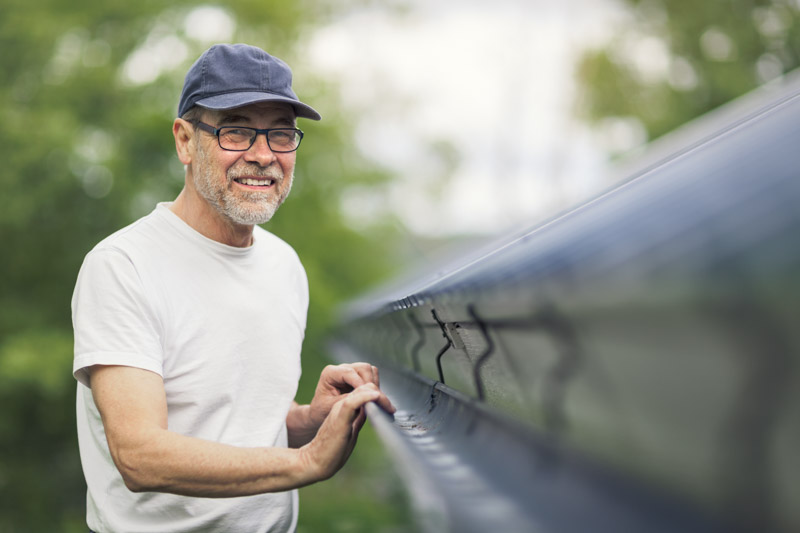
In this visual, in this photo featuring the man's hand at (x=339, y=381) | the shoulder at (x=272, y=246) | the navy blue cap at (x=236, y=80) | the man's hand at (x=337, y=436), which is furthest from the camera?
the shoulder at (x=272, y=246)

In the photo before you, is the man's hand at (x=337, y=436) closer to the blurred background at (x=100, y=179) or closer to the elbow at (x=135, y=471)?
the elbow at (x=135, y=471)

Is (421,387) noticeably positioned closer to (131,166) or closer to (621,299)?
(621,299)

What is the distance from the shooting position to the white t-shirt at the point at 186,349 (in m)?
1.84

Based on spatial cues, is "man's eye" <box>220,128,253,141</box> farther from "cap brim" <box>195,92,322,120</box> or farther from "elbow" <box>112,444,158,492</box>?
"elbow" <box>112,444,158,492</box>

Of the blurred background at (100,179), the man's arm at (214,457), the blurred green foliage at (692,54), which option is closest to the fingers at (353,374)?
the man's arm at (214,457)

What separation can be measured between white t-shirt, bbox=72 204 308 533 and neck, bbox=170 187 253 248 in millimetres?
40

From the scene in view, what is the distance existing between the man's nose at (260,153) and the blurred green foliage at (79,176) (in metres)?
9.05

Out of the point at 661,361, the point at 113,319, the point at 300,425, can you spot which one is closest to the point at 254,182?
the point at 113,319

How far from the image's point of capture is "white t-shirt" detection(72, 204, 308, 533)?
6.03ft

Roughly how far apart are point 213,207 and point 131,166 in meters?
10.6

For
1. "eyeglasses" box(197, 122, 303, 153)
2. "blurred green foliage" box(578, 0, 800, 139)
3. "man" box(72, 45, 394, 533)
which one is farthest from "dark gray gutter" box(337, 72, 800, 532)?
"blurred green foliage" box(578, 0, 800, 139)

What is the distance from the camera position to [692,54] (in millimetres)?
20812

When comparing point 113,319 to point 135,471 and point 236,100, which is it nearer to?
point 135,471

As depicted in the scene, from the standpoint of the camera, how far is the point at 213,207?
2150 mm
